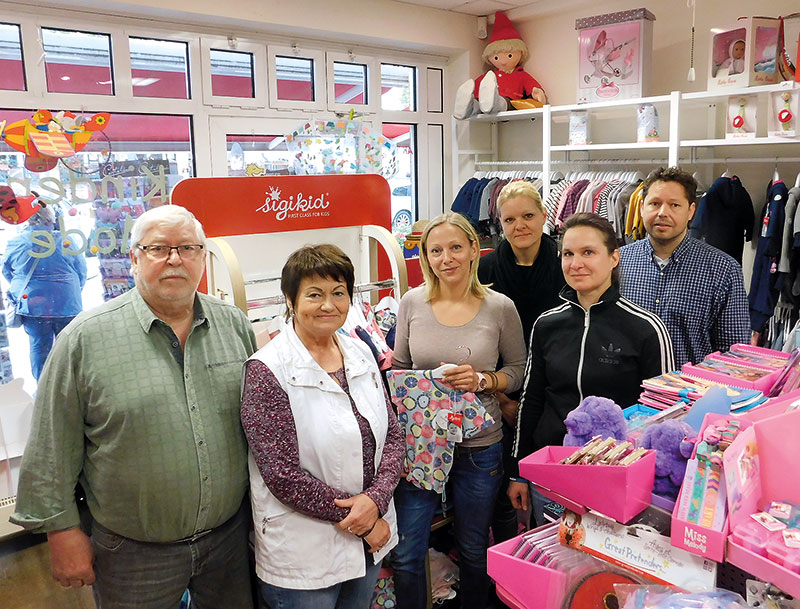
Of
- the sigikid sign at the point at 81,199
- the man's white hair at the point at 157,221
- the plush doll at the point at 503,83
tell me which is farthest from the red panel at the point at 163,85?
the man's white hair at the point at 157,221

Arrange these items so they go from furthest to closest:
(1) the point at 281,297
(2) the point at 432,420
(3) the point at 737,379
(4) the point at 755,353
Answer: (1) the point at 281,297 < (2) the point at 432,420 < (4) the point at 755,353 < (3) the point at 737,379

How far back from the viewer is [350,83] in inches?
211

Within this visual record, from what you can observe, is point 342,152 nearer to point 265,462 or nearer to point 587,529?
point 265,462

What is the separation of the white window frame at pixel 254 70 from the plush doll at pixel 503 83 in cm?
171

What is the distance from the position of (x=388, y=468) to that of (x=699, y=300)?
4.33 ft

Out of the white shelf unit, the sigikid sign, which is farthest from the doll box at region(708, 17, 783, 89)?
the sigikid sign

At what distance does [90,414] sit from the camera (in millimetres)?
1624

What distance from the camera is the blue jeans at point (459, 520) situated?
7.17 ft

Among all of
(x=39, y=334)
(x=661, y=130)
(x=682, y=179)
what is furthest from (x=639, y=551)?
(x=661, y=130)

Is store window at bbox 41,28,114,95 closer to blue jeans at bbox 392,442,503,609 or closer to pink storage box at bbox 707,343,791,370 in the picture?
blue jeans at bbox 392,442,503,609

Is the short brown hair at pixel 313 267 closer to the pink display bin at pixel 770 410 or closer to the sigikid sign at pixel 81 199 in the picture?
the pink display bin at pixel 770 410

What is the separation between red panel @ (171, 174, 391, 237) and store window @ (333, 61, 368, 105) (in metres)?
2.14

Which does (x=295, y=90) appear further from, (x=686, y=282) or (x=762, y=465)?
(x=762, y=465)

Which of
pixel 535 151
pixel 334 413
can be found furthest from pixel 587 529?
pixel 535 151
